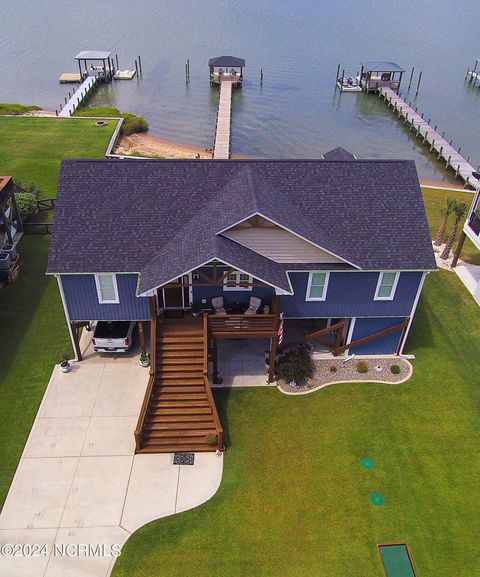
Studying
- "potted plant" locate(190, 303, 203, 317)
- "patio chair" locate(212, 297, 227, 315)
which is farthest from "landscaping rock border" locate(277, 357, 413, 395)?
"potted plant" locate(190, 303, 203, 317)

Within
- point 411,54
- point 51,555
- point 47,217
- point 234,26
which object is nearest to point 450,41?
point 411,54

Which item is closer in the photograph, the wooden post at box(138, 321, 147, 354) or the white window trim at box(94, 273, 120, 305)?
the white window trim at box(94, 273, 120, 305)

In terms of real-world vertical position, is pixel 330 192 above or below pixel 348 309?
above

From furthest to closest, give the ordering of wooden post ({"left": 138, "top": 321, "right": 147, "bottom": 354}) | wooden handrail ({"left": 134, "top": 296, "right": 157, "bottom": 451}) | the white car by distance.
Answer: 1. the white car
2. wooden post ({"left": 138, "top": 321, "right": 147, "bottom": 354})
3. wooden handrail ({"left": 134, "top": 296, "right": 157, "bottom": 451})

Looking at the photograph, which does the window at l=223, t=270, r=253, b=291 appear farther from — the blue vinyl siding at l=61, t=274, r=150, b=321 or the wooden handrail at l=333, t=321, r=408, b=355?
the wooden handrail at l=333, t=321, r=408, b=355

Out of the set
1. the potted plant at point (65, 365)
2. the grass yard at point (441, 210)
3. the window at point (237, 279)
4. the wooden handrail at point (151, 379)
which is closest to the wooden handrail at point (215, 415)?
the wooden handrail at point (151, 379)

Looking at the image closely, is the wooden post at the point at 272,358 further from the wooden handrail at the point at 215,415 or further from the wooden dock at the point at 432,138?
the wooden dock at the point at 432,138

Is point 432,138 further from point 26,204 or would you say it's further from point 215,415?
point 215,415

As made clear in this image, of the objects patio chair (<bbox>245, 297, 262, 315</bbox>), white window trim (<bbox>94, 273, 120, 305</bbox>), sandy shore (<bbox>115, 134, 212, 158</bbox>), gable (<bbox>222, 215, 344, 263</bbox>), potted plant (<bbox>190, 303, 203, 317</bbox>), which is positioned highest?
gable (<bbox>222, 215, 344, 263</bbox>)

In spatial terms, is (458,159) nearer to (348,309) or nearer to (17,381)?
(348,309)
